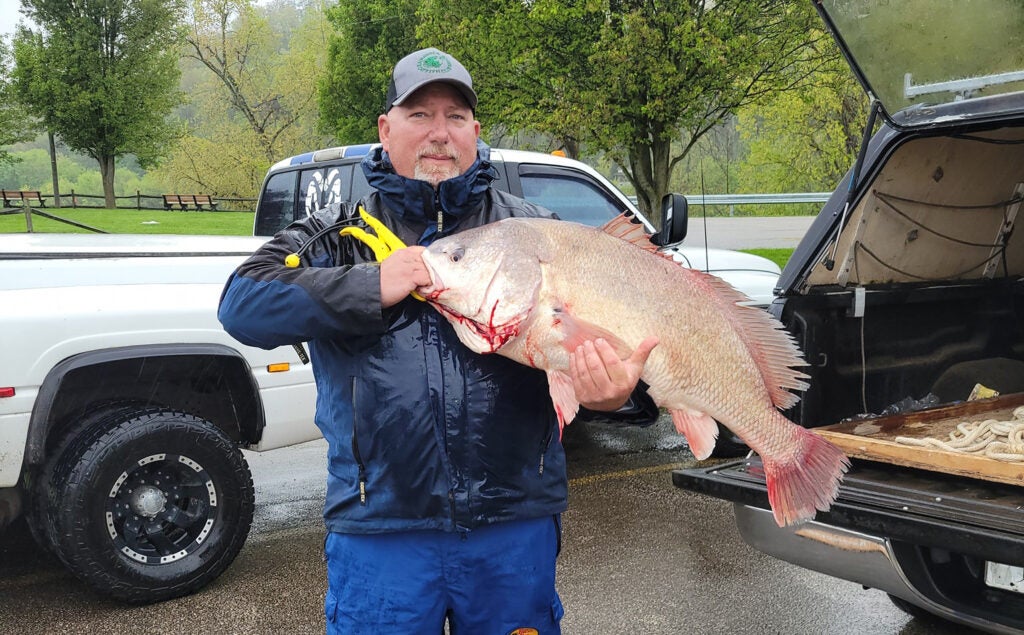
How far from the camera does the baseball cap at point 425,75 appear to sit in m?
2.33

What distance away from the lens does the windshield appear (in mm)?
3422

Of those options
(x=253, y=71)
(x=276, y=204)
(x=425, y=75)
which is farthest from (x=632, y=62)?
(x=253, y=71)

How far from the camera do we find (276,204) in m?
6.85

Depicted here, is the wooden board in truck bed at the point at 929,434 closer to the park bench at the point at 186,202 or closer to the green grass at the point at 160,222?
the green grass at the point at 160,222

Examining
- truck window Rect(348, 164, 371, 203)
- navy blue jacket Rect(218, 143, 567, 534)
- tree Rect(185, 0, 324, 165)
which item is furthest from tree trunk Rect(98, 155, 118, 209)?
navy blue jacket Rect(218, 143, 567, 534)

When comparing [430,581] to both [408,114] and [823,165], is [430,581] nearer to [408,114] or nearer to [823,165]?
[408,114]

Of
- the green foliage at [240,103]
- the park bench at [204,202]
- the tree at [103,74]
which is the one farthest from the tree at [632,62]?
the green foliage at [240,103]

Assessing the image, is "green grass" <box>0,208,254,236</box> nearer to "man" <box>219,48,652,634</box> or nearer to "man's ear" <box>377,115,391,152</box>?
"man's ear" <box>377,115,391,152</box>

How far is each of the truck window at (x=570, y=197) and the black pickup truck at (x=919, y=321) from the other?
2.51 metres

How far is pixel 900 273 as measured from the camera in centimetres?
421

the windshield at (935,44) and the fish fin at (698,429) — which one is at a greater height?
the windshield at (935,44)

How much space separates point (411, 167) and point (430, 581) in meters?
1.09

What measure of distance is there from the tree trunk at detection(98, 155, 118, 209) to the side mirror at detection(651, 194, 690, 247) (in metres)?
45.3

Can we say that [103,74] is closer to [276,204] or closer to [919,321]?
[276,204]
